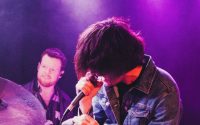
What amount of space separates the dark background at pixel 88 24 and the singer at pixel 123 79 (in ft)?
5.34

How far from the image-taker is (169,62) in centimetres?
390

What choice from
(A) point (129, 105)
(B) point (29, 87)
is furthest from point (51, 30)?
(A) point (129, 105)

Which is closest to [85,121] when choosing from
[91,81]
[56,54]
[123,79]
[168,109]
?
[91,81]

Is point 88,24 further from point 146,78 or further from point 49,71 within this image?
point 146,78

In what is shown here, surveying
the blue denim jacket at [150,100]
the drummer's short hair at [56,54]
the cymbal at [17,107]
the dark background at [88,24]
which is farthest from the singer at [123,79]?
the drummer's short hair at [56,54]

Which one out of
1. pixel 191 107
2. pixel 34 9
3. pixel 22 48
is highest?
pixel 34 9

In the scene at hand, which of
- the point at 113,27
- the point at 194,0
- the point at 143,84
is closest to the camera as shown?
the point at 113,27

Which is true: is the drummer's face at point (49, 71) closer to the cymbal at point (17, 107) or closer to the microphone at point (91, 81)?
the cymbal at point (17, 107)

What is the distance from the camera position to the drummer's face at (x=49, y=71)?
4.14 metres

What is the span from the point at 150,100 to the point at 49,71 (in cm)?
218

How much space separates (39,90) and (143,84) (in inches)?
86.3

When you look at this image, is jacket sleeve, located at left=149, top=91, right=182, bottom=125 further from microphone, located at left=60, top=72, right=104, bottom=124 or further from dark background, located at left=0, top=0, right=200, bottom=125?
dark background, located at left=0, top=0, right=200, bottom=125

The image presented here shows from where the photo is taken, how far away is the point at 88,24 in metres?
A: 4.09

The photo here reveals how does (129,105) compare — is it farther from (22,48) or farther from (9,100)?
(22,48)
